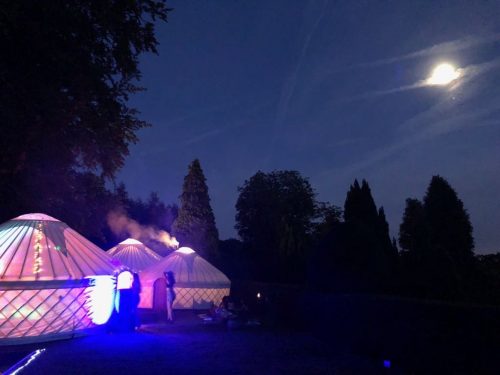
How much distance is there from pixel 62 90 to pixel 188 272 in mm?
7035

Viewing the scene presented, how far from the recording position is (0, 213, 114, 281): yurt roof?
6875 mm

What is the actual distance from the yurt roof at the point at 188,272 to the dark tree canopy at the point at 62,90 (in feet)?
15.1

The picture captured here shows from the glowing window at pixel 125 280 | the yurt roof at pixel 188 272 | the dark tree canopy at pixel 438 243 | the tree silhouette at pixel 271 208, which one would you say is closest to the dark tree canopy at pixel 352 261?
the dark tree canopy at pixel 438 243

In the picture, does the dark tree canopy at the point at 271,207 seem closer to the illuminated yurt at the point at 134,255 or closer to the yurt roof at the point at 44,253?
the illuminated yurt at the point at 134,255

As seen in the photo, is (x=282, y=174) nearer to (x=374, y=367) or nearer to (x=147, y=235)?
(x=147, y=235)

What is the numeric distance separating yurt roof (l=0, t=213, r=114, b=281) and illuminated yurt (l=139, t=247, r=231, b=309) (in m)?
4.21

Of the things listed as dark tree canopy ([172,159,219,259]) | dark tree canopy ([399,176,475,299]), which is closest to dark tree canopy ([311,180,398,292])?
dark tree canopy ([399,176,475,299])

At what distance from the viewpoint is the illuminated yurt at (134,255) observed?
1500 centimetres

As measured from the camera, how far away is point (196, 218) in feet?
66.3

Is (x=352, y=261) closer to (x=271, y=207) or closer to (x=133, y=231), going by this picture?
(x=133, y=231)

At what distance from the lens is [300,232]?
1172 inches

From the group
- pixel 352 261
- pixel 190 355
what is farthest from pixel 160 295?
pixel 352 261

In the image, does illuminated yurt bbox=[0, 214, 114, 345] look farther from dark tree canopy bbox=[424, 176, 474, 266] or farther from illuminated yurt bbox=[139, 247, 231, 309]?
dark tree canopy bbox=[424, 176, 474, 266]

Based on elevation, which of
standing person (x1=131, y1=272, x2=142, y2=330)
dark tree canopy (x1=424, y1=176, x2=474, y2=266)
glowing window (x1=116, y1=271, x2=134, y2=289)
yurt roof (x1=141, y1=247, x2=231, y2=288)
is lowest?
standing person (x1=131, y1=272, x2=142, y2=330)
